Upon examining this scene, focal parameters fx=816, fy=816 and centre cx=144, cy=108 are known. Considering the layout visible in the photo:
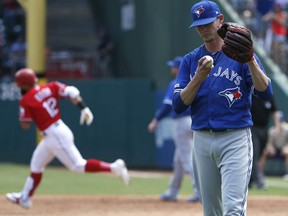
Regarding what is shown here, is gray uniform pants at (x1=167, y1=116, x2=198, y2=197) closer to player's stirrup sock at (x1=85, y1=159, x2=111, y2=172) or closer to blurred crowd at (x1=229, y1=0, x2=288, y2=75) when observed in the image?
player's stirrup sock at (x1=85, y1=159, x2=111, y2=172)

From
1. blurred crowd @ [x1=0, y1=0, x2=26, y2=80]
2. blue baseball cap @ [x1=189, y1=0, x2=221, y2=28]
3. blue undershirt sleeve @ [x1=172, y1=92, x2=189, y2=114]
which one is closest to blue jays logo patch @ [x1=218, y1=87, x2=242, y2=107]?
blue undershirt sleeve @ [x1=172, y1=92, x2=189, y2=114]

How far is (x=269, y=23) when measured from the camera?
18984mm

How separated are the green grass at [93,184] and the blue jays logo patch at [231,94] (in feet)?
23.5

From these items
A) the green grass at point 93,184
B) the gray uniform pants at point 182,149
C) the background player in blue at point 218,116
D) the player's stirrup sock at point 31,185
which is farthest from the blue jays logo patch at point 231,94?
the green grass at point 93,184

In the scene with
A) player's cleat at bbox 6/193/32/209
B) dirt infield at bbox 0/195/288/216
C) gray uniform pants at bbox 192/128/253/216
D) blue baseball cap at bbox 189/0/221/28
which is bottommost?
dirt infield at bbox 0/195/288/216

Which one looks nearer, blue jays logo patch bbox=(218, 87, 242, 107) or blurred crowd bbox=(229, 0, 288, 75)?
blue jays logo patch bbox=(218, 87, 242, 107)

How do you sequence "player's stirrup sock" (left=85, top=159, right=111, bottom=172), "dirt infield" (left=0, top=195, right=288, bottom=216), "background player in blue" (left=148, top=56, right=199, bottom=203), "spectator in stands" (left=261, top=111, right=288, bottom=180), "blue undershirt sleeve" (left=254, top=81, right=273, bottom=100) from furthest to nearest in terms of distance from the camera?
"spectator in stands" (left=261, top=111, right=288, bottom=180) < "background player in blue" (left=148, top=56, right=199, bottom=203) < "player's stirrup sock" (left=85, top=159, right=111, bottom=172) < "dirt infield" (left=0, top=195, right=288, bottom=216) < "blue undershirt sleeve" (left=254, top=81, right=273, bottom=100)

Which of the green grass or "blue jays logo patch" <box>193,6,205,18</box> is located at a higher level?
"blue jays logo patch" <box>193,6,205,18</box>

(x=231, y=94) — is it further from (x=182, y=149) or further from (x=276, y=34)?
(x=276, y=34)

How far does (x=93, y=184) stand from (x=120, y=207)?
4.13m

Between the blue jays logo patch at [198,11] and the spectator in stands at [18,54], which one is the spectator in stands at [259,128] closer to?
the blue jays logo patch at [198,11]

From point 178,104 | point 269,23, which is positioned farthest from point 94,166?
point 269,23

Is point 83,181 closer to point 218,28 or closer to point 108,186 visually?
point 108,186

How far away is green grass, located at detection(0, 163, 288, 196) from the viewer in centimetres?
1369
